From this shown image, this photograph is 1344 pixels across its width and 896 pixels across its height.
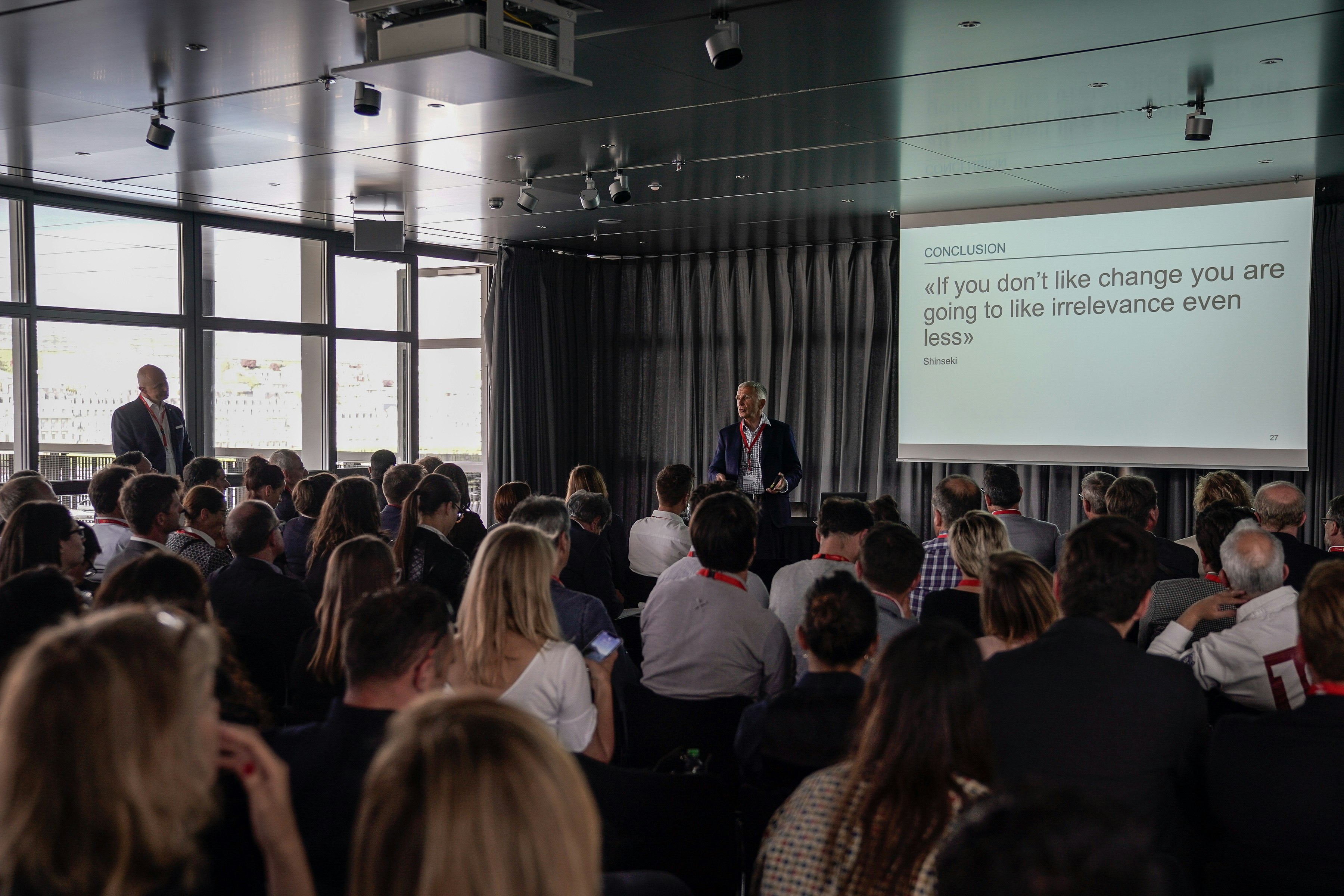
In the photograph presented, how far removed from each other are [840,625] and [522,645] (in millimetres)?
826

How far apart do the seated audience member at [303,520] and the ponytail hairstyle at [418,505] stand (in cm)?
68

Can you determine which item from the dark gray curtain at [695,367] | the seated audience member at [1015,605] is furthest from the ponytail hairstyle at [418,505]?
the dark gray curtain at [695,367]

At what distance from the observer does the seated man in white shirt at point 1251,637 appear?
9.99 ft

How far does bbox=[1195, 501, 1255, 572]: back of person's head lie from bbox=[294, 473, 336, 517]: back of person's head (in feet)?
12.6

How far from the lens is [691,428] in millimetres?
10953

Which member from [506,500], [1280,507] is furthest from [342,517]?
[1280,507]

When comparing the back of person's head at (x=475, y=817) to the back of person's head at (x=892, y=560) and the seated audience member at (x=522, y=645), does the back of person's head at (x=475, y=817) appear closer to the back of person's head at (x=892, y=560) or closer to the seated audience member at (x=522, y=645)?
the seated audience member at (x=522, y=645)

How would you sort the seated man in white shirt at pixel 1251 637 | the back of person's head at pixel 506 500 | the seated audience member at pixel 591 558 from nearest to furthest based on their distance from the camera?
the seated man in white shirt at pixel 1251 637
the seated audience member at pixel 591 558
the back of person's head at pixel 506 500

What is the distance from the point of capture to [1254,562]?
332 cm

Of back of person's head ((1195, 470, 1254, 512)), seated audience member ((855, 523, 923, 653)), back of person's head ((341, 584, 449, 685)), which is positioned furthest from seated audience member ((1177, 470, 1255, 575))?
back of person's head ((341, 584, 449, 685))

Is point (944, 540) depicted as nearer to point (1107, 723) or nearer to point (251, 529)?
point (1107, 723)

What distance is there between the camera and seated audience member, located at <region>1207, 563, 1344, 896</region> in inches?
81.2

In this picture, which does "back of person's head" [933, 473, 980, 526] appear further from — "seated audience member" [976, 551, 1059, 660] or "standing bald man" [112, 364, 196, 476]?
"standing bald man" [112, 364, 196, 476]

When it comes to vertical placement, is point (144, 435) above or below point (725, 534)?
above
